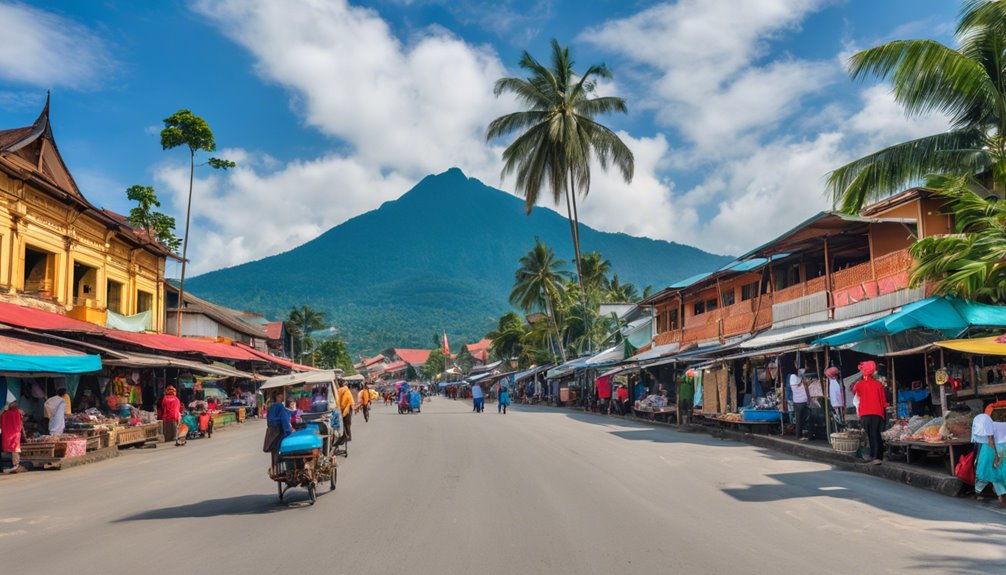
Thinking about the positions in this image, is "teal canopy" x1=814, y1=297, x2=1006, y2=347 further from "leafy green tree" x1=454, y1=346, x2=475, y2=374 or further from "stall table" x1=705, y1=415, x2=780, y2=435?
"leafy green tree" x1=454, y1=346, x2=475, y2=374

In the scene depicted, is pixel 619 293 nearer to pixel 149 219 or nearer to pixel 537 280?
pixel 537 280

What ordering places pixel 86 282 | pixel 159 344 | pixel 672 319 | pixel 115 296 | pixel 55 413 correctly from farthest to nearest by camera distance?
pixel 672 319
pixel 115 296
pixel 86 282
pixel 159 344
pixel 55 413

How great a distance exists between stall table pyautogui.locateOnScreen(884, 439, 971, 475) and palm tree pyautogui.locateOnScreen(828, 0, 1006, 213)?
18.5ft

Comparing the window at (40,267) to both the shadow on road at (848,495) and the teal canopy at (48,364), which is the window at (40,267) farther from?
the shadow on road at (848,495)

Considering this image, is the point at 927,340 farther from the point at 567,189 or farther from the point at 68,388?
the point at 567,189

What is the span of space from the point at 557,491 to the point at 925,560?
486 centimetres

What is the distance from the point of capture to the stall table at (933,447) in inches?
423

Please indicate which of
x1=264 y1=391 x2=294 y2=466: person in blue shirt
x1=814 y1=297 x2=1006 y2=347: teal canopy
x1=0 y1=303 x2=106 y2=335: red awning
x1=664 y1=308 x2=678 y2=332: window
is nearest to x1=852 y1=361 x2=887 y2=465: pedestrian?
x1=814 y1=297 x2=1006 y2=347: teal canopy

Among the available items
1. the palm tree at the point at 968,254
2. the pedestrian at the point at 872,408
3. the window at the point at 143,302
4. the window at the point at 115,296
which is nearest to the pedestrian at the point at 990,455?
the pedestrian at the point at 872,408

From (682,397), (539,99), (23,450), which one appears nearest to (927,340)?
(682,397)

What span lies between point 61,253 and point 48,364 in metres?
9.98

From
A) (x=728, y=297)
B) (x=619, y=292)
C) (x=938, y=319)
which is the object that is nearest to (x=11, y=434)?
(x=938, y=319)

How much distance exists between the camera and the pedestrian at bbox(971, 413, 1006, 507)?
31.0 feet

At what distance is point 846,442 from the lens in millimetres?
13414
